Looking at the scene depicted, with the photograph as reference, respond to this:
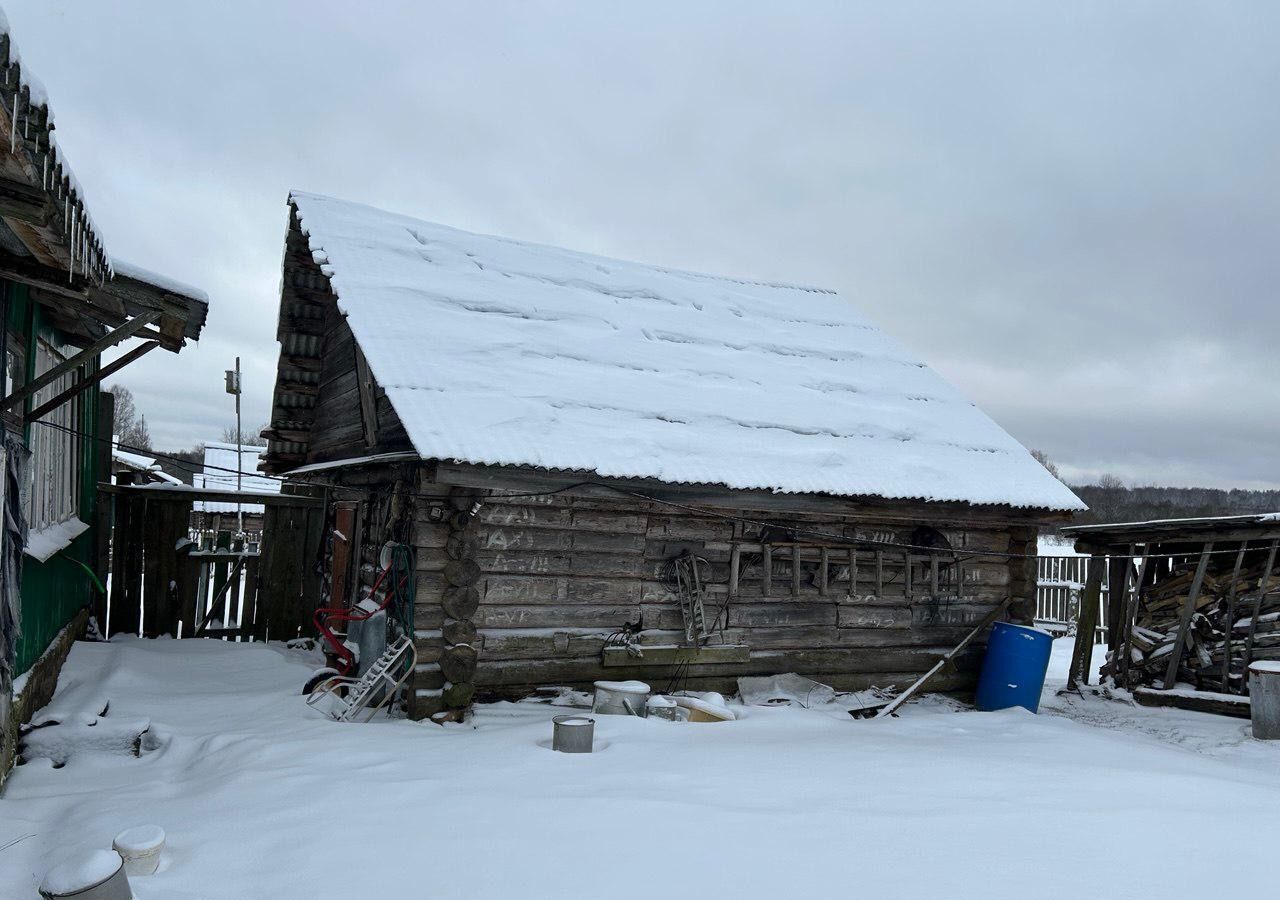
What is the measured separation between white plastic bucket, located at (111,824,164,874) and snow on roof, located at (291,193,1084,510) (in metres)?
3.43

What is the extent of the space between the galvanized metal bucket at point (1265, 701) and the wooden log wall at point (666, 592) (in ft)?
7.33

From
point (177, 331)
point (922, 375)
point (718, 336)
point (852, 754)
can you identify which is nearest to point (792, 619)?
point (852, 754)

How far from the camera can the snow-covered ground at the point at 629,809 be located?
420cm

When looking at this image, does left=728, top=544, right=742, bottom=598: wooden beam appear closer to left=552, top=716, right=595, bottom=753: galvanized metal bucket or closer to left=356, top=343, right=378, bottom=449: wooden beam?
left=552, top=716, right=595, bottom=753: galvanized metal bucket

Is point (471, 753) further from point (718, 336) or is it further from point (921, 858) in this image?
point (718, 336)

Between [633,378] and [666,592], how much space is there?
2365mm

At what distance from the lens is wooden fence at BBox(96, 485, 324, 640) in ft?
36.7

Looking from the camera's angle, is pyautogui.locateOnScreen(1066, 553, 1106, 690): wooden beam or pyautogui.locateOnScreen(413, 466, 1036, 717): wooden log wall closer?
pyautogui.locateOnScreen(413, 466, 1036, 717): wooden log wall

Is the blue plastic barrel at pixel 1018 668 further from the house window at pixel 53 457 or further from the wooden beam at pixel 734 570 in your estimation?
the house window at pixel 53 457

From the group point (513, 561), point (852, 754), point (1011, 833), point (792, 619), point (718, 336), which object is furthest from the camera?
point (718, 336)

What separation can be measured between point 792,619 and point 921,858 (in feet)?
16.2

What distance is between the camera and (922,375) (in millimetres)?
12672

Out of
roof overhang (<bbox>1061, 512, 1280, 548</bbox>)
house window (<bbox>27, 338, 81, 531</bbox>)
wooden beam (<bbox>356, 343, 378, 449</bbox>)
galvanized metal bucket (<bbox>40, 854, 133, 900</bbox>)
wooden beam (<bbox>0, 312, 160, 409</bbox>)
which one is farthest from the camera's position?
roof overhang (<bbox>1061, 512, 1280, 548</bbox>)

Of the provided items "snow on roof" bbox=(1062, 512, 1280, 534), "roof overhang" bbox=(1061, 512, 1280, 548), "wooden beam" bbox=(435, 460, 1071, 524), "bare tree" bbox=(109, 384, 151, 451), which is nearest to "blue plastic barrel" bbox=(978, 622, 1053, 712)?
"wooden beam" bbox=(435, 460, 1071, 524)
